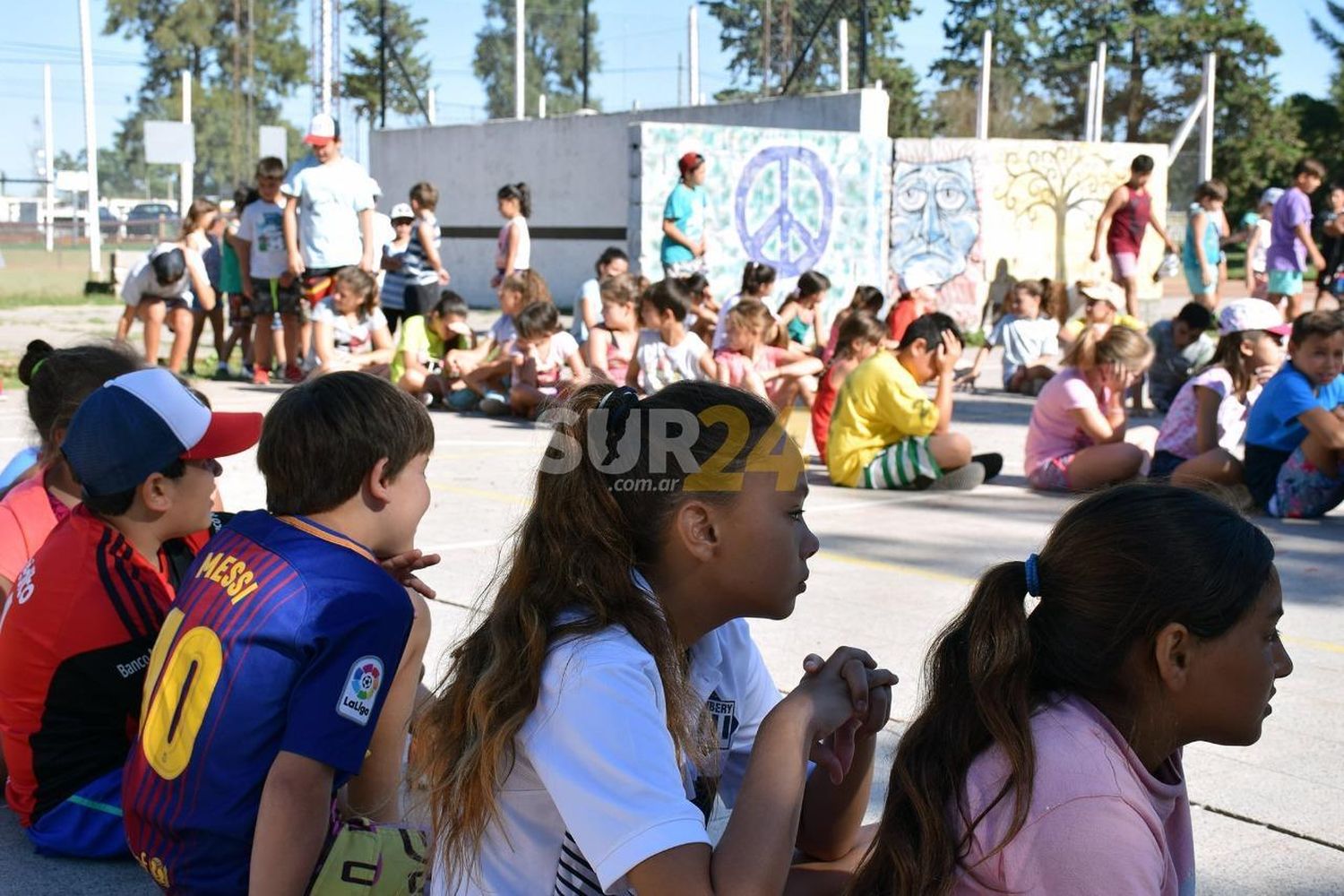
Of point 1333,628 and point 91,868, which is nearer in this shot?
point 91,868

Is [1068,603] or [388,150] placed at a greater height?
[388,150]

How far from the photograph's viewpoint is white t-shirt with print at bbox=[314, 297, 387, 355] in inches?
472

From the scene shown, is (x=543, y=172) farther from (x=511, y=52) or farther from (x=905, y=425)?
(x=511, y=52)

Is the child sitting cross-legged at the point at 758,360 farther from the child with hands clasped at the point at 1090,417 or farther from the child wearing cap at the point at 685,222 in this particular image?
the child wearing cap at the point at 685,222

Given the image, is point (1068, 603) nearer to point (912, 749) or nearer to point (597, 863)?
point (912, 749)

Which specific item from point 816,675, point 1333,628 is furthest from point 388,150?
point 816,675

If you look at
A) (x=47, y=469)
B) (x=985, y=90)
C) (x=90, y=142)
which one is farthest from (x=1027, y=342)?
(x=90, y=142)

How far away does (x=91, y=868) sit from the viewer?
3268 mm

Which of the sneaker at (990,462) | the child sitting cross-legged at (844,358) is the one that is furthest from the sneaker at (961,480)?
the child sitting cross-legged at (844,358)

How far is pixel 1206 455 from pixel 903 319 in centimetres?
464

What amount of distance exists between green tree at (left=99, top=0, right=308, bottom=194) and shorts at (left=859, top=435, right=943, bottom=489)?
65.7 meters

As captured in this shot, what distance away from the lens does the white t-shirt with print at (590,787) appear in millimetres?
1909

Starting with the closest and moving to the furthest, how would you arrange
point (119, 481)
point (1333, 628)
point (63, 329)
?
point (119, 481)
point (1333, 628)
point (63, 329)

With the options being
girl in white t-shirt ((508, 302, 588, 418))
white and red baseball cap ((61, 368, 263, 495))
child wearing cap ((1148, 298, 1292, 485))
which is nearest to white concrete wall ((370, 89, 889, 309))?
girl in white t-shirt ((508, 302, 588, 418))
